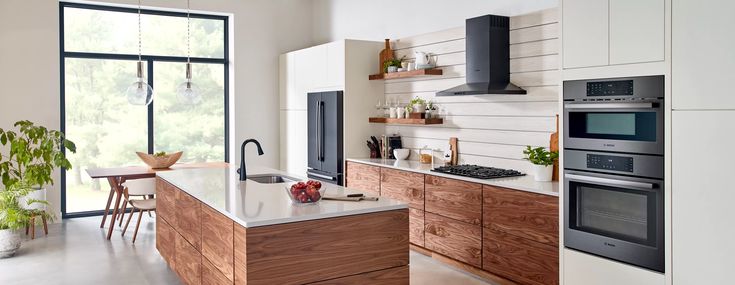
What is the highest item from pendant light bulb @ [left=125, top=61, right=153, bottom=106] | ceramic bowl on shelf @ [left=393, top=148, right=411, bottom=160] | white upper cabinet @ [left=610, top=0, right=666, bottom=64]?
white upper cabinet @ [left=610, top=0, right=666, bottom=64]

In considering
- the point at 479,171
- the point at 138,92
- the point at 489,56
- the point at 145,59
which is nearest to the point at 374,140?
the point at 479,171

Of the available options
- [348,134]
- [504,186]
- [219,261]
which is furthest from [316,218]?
[348,134]

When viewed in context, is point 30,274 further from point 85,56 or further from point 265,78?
point 265,78

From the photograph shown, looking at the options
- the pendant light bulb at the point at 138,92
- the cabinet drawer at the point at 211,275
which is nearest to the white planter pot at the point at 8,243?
the pendant light bulb at the point at 138,92

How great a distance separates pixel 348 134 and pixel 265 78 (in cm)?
222

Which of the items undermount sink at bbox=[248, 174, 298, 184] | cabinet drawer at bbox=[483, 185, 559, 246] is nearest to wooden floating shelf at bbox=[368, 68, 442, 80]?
cabinet drawer at bbox=[483, 185, 559, 246]

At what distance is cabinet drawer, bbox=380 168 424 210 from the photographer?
5.41 metres

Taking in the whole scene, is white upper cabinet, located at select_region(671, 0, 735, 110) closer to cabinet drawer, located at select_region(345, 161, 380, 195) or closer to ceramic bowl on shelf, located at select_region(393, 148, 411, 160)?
cabinet drawer, located at select_region(345, 161, 380, 195)

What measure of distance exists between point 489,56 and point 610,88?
1.66 meters

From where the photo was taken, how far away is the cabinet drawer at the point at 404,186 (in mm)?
5406

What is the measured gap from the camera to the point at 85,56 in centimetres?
750

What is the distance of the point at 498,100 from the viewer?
5301 millimetres

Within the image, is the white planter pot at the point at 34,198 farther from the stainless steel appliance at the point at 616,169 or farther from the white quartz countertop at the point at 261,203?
the stainless steel appliance at the point at 616,169

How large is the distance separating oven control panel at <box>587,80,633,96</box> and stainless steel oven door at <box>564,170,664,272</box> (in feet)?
1.55
